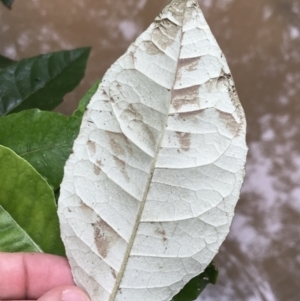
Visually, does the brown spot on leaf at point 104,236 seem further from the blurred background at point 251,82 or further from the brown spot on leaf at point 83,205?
the blurred background at point 251,82

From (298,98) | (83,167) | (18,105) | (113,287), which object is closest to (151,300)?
(113,287)

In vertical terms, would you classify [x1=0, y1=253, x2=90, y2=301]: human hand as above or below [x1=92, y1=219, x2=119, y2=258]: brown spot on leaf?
below

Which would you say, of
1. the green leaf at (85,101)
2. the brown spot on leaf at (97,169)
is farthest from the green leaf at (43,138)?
the brown spot on leaf at (97,169)

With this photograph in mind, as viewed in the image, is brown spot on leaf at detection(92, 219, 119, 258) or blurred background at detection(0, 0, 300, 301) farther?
blurred background at detection(0, 0, 300, 301)

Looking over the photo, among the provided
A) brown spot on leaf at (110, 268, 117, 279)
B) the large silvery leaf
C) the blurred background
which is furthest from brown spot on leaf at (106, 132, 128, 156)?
the blurred background

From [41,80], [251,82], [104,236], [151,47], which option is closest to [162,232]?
[104,236]

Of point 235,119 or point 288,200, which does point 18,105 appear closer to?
point 235,119

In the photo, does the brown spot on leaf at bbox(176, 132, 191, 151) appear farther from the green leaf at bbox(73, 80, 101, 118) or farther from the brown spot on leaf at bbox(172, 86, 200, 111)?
the green leaf at bbox(73, 80, 101, 118)
